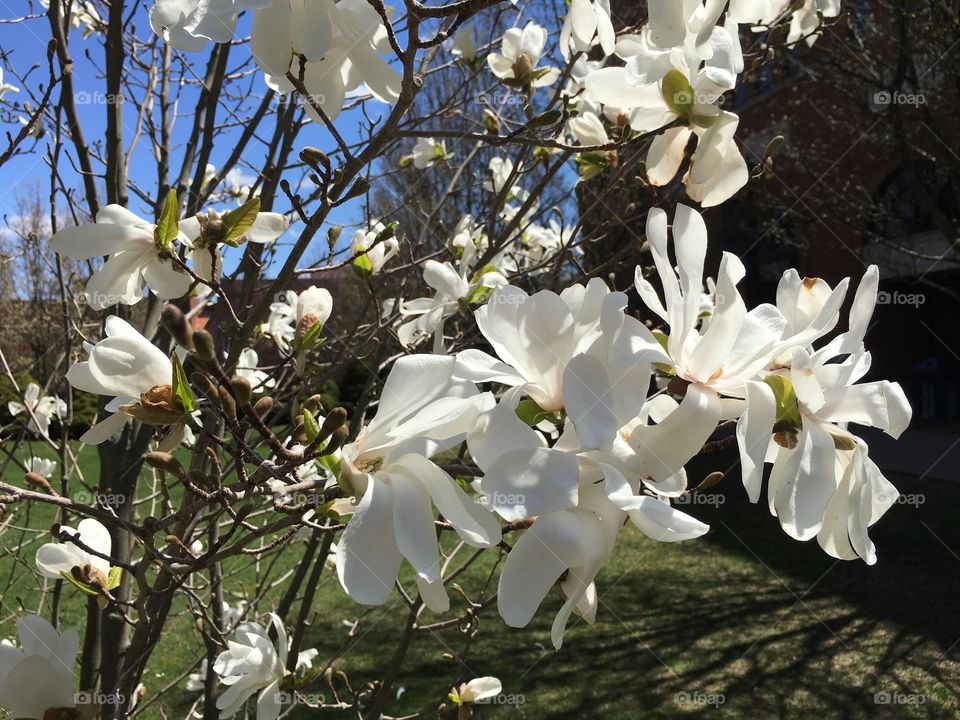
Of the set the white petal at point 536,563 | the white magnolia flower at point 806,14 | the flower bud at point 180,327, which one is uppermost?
the white magnolia flower at point 806,14

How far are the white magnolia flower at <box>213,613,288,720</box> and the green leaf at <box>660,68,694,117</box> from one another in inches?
45.4

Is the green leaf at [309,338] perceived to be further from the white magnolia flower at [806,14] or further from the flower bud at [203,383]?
the white magnolia flower at [806,14]

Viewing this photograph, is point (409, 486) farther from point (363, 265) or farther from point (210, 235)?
point (363, 265)

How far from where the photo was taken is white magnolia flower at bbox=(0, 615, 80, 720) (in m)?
0.85

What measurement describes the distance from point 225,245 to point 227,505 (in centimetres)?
44

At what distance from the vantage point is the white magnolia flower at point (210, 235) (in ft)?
3.33

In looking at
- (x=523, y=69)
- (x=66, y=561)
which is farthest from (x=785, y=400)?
(x=523, y=69)

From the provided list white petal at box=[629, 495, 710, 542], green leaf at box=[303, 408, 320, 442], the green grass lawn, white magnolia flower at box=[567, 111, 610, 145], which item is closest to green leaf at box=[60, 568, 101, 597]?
green leaf at box=[303, 408, 320, 442]

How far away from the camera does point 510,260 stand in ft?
8.86

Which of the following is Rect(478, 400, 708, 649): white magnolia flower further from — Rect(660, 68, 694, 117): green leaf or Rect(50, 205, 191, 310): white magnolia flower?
Rect(50, 205, 191, 310): white magnolia flower

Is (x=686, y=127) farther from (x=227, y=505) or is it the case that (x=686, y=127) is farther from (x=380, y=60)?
(x=227, y=505)

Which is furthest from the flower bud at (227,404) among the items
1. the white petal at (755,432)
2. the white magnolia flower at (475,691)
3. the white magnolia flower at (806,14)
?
the white magnolia flower at (475,691)

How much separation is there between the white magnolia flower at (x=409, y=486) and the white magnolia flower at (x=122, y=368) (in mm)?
232

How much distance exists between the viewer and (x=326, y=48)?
754mm
